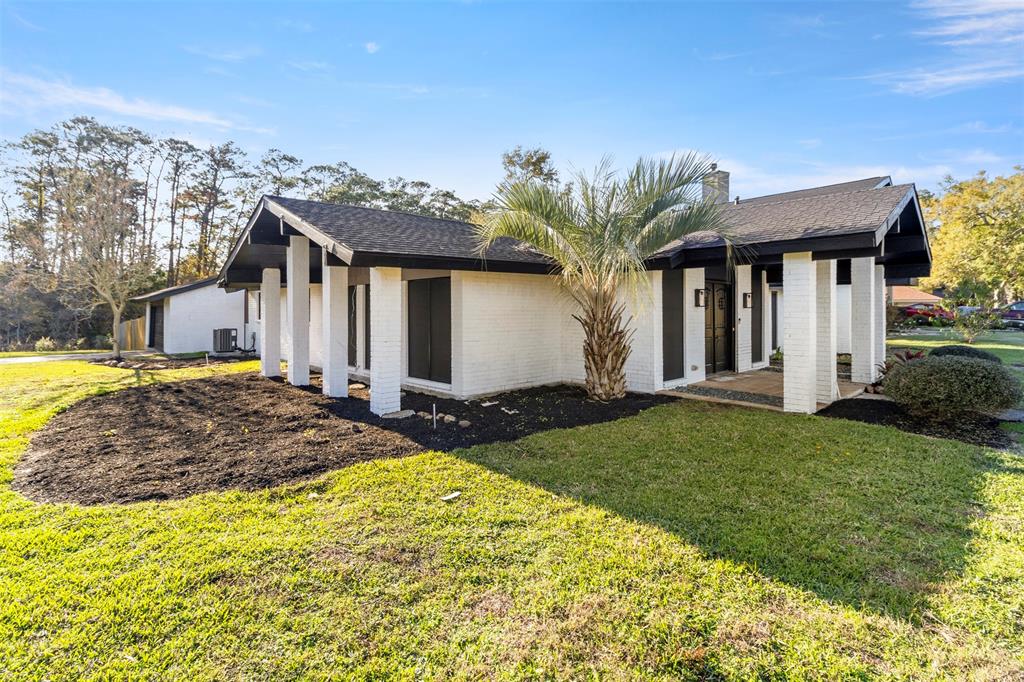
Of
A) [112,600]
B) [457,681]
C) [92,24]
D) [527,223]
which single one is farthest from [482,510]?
[92,24]

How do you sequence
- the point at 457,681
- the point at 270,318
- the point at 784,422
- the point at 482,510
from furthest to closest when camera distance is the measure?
the point at 270,318 → the point at 784,422 → the point at 482,510 → the point at 457,681

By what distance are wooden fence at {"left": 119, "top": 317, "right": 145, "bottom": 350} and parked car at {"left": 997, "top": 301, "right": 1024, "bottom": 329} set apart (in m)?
48.9

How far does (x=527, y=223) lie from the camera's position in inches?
309

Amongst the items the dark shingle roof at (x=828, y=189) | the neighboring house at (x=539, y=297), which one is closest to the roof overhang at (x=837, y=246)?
the neighboring house at (x=539, y=297)

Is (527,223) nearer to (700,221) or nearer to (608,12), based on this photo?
(700,221)

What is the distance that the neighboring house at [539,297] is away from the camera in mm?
7648

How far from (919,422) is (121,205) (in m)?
25.4

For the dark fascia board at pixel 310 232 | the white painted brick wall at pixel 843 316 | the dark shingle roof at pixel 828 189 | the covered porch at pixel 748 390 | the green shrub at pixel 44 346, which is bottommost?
the covered porch at pixel 748 390

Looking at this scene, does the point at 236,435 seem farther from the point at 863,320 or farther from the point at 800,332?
the point at 863,320

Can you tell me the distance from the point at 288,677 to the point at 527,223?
22.1 ft

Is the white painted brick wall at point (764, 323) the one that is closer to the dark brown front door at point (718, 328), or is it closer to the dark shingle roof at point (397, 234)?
the dark brown front door at point (718, 328)

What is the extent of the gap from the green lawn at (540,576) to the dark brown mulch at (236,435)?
463 mm

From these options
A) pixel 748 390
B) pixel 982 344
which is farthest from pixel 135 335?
pixel 982 344

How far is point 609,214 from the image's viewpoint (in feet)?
25.9
